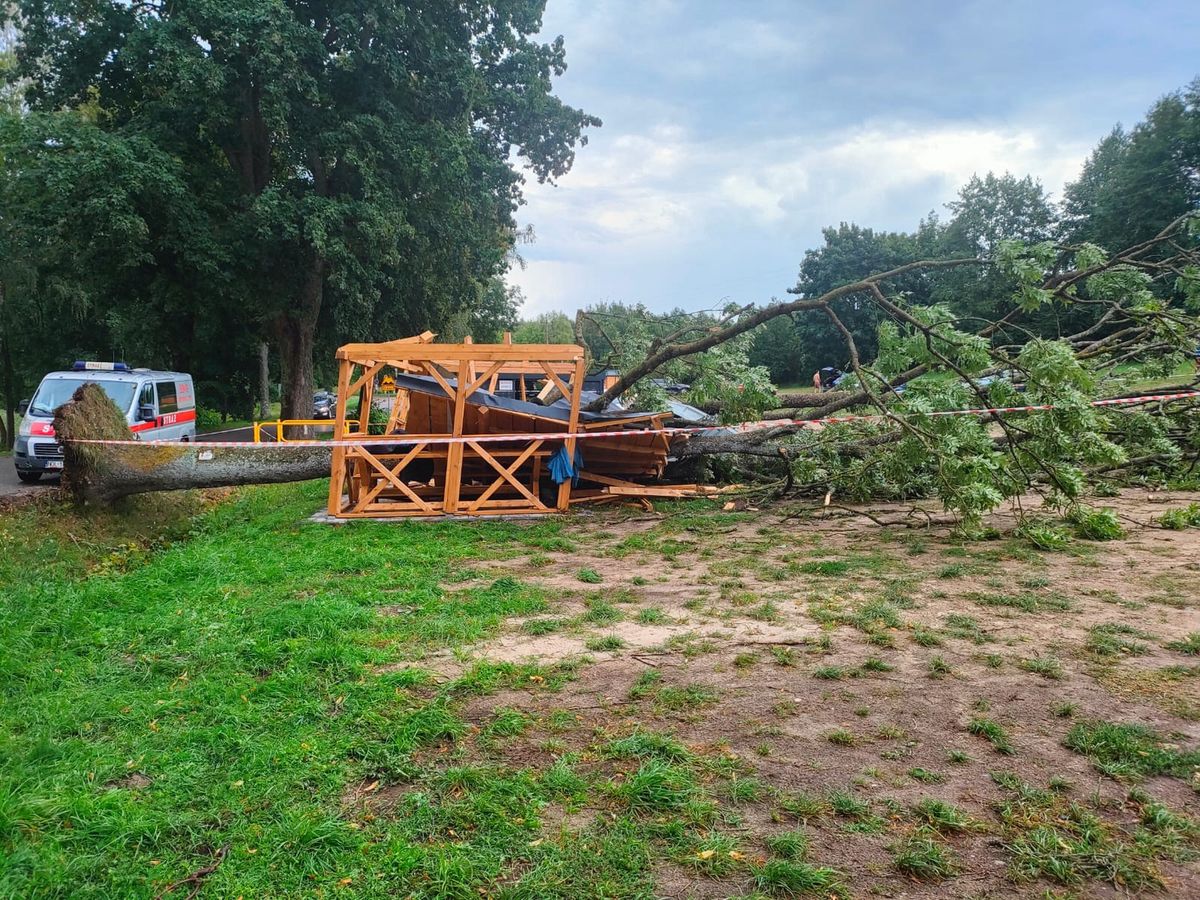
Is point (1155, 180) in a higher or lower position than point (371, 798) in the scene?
higher

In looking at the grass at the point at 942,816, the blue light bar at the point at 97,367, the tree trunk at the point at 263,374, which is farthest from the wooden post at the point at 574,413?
the tree trunk at the point at 263,374

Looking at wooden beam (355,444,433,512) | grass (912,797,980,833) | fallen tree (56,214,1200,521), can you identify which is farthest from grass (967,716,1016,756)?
wooden beam (355,444,433,512)

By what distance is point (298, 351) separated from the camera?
19.8 m

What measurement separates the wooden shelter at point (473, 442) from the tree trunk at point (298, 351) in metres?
10.2

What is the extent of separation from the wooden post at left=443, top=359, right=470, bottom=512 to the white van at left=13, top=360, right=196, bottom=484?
16.7 ft

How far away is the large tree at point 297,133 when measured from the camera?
51.1 ft

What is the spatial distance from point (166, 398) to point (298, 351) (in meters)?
6.47

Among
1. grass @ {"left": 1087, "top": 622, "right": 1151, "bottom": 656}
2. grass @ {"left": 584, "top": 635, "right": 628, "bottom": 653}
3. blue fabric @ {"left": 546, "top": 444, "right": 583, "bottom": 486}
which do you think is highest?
blue fabric @ {"left": 546, "top": 444, "right": 583, "bottom": 486}

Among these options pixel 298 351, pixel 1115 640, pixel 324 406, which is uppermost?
pixel 298 351

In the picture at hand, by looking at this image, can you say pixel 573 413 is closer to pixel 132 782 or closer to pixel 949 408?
pixel 949 408

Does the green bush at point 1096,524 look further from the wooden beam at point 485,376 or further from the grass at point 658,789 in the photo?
the wooden beam at point 485,376

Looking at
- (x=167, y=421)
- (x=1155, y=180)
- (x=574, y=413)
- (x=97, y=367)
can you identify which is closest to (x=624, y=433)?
(x=574, y=413)

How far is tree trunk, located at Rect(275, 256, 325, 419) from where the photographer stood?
19.1m

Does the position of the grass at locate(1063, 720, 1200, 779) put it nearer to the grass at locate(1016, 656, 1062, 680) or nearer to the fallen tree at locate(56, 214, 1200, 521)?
the grass at locate(1016, 656, 1062, 680)
